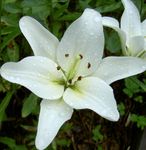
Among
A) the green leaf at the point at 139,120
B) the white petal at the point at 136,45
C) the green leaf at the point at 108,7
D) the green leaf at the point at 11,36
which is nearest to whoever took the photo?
the white petal at the point at 136,45

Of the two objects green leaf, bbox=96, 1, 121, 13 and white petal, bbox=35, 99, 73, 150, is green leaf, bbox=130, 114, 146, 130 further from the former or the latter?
white petal, bbox=35, 99, 73, 150

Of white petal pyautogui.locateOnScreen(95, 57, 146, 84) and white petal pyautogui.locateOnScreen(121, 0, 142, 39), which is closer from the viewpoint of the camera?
white petal pyautogui.locateOnScreen(95, 57, 146, 84)

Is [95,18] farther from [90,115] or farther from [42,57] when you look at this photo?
[90,115]

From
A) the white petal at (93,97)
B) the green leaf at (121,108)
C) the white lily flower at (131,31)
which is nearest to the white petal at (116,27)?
the white lily flower at (131,31)

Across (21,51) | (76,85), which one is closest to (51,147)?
(21,51)

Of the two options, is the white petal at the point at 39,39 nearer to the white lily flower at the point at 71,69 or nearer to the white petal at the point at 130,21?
the white lily flower at the point at 71,69

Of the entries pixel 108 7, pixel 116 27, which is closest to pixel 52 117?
pixel 116 27

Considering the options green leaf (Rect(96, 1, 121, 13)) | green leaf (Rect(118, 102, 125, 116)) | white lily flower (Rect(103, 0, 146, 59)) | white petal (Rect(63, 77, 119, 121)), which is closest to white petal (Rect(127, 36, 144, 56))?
white lily flower (Rect(103, 0, 146, 59))
